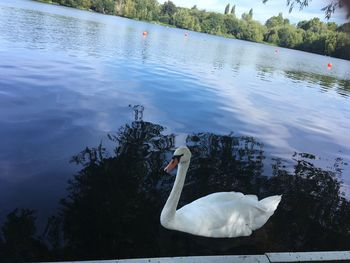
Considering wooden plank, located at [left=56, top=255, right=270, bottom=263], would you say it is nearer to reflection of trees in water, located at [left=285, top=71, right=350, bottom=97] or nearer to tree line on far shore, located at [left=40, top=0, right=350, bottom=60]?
reflection of trees in water, located at [left=285, top=71, right=350, bottom=97]

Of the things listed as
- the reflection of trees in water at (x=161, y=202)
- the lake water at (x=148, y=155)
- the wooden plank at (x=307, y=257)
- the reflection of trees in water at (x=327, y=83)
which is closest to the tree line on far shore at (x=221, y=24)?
the reflection of trees in water at (x=327, y=83)

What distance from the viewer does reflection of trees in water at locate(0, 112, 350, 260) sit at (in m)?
5.64

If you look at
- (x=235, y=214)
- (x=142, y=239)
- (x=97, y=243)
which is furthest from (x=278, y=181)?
(x=97, y=243)

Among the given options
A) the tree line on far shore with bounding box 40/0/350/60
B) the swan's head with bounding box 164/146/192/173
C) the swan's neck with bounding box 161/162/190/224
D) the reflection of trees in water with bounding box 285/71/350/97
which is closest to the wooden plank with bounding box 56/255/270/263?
the swan's neck with bounding box 161/162/190/224

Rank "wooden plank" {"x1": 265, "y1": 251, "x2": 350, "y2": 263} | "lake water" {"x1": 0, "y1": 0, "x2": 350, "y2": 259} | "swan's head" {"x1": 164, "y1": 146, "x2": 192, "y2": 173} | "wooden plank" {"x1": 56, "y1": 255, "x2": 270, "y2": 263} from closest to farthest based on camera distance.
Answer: "wooden plank" {"x1": 56, "y1": 255, "x2": 270, "y2": 263}
"wooden plank" {"x1": 265, "y1": 251, "x2": 350, "y2": 263}
"swan's head" {"x1": 164, "y1": 146, "x2": 192, "y2": 173}
"lake water" {"x1": 0, "y1": 0, "x2": 350, "y2": 259}

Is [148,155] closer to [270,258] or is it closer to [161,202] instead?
[161,202]

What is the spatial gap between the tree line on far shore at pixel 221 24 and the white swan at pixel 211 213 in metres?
103

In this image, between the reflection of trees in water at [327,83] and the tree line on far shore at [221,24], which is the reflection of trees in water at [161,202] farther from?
the tree line on far shore at [221,24]

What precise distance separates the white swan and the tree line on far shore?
103 m

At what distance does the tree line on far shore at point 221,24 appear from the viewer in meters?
114

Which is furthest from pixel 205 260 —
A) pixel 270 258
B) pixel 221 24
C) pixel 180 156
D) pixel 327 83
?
pixel 221 24

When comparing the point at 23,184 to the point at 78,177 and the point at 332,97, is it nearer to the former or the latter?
the point at 78,177

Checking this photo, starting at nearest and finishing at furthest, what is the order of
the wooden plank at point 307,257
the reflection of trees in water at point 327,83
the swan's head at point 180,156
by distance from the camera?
the wooden plank at point 307,257
the swan's head at point 180,156
the reflection of trees in water at point 327,83

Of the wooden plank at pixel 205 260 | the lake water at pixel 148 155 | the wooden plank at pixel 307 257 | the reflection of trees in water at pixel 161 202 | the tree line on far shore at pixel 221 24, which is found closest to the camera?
the wooden plank at pixel 205 260
